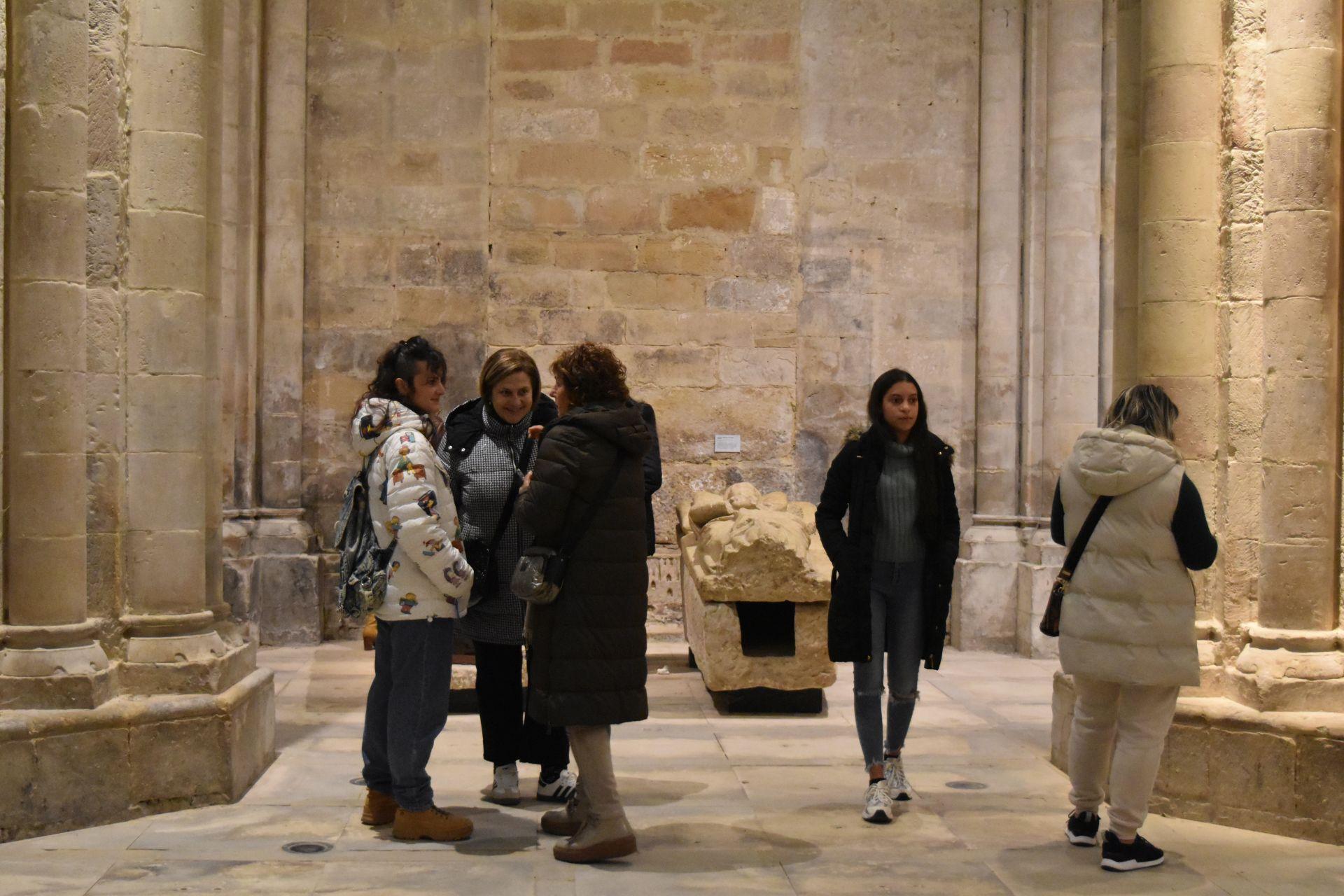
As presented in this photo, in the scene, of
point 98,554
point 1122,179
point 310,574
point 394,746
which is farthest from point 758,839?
point 310,574

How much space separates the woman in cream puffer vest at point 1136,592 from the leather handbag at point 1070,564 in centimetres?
2

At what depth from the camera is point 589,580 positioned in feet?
14.3

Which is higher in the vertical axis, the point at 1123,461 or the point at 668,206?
the point at 668,206

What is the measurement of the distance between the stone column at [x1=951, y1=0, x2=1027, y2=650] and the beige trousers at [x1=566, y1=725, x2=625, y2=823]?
5.49 meters

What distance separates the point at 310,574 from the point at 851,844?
5458 millimetres

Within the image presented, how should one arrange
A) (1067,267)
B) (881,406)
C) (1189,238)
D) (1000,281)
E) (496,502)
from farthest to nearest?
(1000,281) < (1067,267) < (1189,238) < (881,406) < (496,502)

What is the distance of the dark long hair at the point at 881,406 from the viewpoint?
16.6 feet

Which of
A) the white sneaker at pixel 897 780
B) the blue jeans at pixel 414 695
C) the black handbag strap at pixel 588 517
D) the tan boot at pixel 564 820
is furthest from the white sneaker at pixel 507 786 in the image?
the white sneaker at pixel 897 780

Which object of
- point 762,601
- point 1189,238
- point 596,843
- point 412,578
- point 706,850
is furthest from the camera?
point 762,601

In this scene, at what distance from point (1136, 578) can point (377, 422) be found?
2481mm

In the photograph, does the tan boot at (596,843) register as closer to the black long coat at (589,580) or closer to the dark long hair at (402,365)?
the black long coat at (589,580)

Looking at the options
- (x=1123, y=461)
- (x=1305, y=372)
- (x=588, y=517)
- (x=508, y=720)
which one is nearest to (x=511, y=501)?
(x=588, y=517)

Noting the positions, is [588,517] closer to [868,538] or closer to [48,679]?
[868,538]

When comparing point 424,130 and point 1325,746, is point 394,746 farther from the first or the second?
point 424,130
